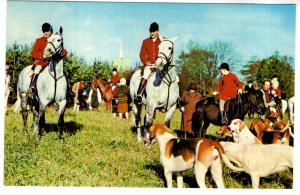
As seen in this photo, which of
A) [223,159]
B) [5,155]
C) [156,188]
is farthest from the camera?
[5,155]

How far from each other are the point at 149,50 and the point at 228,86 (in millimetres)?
1660

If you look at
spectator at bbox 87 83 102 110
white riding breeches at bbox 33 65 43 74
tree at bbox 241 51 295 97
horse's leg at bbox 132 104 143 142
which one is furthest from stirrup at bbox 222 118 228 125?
white riding breeches at bbox 33 65 43 74

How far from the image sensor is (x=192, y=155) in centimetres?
716

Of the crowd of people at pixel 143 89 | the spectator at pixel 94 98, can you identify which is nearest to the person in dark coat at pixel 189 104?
the crowd of people at pixel 143 89

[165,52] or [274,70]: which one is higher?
[165,52]

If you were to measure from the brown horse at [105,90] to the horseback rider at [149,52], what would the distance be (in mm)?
637

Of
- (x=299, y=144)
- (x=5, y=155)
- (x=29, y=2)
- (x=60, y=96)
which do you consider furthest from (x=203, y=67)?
(x=5, y=155)

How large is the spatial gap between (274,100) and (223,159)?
254 cm

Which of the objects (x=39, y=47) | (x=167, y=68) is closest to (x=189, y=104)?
(x=167, y=68)

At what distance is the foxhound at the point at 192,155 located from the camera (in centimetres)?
706

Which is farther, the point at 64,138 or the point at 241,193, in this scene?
the point at 64,138

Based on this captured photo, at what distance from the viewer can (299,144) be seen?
849cm

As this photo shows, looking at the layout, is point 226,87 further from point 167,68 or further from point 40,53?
point 40,53

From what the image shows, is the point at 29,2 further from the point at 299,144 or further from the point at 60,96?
the point at 299,144
